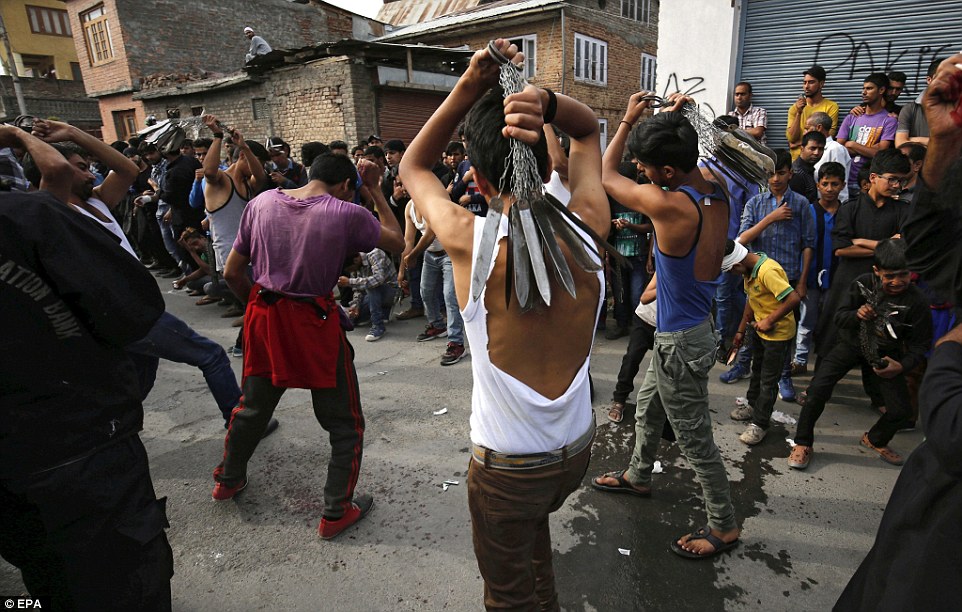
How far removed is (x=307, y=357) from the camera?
2.75m

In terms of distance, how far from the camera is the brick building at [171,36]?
18.1 meters

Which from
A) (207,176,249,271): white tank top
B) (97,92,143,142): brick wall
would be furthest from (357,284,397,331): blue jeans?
(97,92,143,142): brick wall

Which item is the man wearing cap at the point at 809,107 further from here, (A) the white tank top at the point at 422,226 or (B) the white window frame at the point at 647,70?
(B) the white window frame at the point at 647,70

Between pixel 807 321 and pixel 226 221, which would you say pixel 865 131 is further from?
pixel 226 221

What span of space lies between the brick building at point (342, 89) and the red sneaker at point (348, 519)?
10.9m

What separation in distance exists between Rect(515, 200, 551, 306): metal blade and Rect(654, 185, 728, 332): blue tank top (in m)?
1.32

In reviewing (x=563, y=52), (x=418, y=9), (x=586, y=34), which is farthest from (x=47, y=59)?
(x=586, y=34)

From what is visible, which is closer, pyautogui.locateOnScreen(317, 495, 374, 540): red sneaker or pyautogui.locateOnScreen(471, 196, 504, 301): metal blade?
pyautogui.locateOnScreen(471, 196, 504, 301): metal blade

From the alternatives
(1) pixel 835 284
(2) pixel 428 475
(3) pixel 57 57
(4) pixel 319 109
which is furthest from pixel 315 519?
(3) pixel 57 57

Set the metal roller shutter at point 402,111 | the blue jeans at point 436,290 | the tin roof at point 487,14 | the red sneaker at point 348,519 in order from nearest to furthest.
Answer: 1. the red sneaker at point 348,519
2. the blue jeans at point 436,290
3. the metal roller shutter at point 402,111
4. the tin roof at point 487,14

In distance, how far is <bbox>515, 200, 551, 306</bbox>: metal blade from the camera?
4.60ft

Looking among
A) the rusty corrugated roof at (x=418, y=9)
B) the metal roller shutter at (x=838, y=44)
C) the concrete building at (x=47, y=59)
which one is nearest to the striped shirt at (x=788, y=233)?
the metal roller shutter at (x=838, y=44)

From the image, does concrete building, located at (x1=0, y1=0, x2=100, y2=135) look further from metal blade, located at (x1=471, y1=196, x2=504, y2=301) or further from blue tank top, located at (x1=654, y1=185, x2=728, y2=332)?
metal blade, located at (x1=471, y1=196, x2=504, y2=301)

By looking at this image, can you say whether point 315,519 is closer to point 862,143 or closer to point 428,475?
point 428,475
